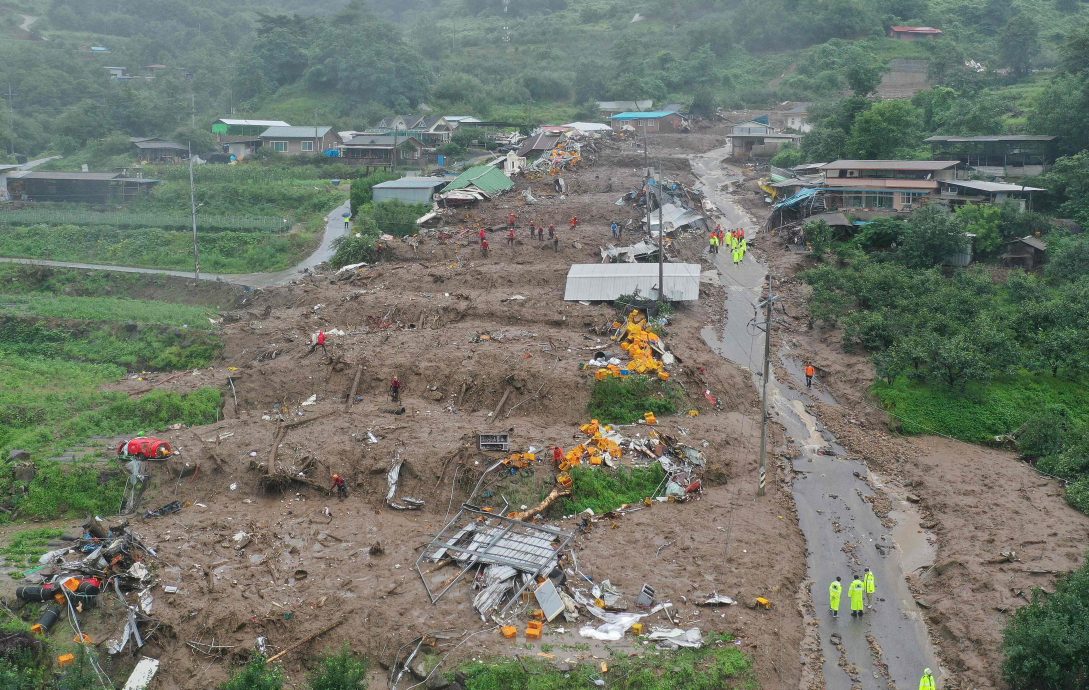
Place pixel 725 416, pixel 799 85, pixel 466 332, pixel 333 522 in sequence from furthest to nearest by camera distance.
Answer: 1. pixel 799 85
2. pixel 466 332
3. pixel 725 416
4. pixel 333 522

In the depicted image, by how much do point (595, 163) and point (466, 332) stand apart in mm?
30049

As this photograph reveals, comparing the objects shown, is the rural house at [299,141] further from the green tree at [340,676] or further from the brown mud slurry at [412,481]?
the green tree at [340,676]

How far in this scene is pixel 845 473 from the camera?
77.2 feet

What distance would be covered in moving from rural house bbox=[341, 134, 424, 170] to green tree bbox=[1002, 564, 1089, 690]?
1946 inches

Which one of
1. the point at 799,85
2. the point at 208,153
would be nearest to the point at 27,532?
the point at 208,153

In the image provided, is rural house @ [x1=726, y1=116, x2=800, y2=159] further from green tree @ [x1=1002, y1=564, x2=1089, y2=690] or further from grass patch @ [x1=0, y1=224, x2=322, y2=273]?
green tree @ [x1=1002, y1=564, x2=1089, y2=690]

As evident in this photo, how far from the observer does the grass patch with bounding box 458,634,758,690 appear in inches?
592

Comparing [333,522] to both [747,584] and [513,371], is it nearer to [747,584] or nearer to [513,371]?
[513,371]

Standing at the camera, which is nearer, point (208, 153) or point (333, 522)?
point (333, 522)

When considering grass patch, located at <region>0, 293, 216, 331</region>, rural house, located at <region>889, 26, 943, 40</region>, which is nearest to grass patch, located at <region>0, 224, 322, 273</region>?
grass patch, located at <region>0, 293, 216, 331</region>

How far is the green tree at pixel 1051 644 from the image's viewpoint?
47.2 ft

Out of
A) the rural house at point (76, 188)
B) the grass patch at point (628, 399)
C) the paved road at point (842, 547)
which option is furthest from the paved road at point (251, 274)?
the grass patch at point (628, 399)

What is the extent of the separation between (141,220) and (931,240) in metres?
36.5

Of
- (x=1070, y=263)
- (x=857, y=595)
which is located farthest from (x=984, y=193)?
(x=857, y=595)
